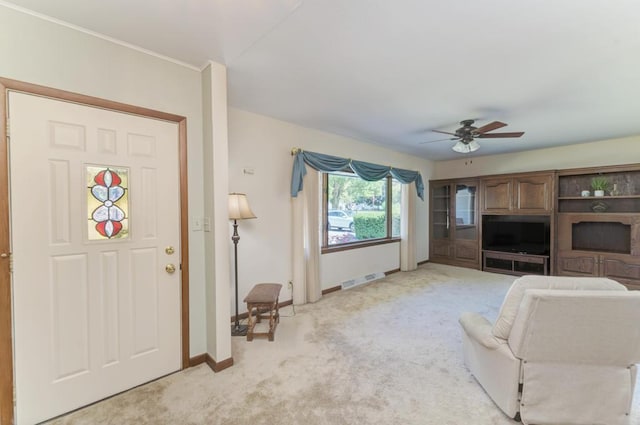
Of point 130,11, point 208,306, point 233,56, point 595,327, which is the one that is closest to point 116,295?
point 208,306

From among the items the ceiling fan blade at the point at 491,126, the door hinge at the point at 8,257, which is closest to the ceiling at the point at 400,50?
the ceiling fan blade at the point at 491,126

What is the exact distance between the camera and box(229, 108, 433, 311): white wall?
323cm

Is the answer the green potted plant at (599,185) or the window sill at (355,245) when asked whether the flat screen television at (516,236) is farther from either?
the window sill at (355,245)

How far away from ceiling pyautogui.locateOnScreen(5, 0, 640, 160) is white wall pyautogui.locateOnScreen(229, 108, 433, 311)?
0.32 m

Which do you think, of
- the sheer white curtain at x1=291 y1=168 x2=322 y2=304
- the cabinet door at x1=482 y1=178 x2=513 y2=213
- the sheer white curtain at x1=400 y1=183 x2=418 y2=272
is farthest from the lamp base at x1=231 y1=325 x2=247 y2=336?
the cabinet door at x1=482 y1=178 x2=513 y2=213

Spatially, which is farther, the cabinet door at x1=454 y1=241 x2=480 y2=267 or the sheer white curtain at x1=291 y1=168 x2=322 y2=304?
the cabinet door at x1=454 y1=241 x2=480 y2=267

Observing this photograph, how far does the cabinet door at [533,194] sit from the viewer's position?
4809 millimetres

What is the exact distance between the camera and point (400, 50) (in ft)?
6.55

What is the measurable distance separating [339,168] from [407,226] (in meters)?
2.28

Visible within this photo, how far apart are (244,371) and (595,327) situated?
2378mm

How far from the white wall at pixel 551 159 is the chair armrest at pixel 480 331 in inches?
184

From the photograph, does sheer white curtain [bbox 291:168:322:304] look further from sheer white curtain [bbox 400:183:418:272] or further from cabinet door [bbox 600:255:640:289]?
cabinet door [bbox 600:255:640:289]

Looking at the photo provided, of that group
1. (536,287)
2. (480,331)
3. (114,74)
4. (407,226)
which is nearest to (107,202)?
(114,74)

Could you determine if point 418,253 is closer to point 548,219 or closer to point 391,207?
point 391,207
